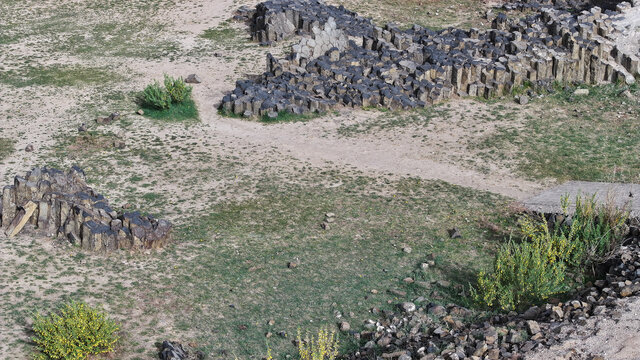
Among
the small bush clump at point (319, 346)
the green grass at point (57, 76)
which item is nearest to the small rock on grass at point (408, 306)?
the small bush clump at point (319, 346)

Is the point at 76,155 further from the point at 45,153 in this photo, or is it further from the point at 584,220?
the point at 584,220

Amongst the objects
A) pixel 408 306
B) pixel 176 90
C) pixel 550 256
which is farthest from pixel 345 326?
pixel 176 90

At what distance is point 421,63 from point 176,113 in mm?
6180

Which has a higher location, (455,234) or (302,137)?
(302,137)

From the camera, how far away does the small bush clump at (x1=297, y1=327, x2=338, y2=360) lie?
32.0ft

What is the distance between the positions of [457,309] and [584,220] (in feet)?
9.41

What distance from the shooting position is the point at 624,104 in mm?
18969

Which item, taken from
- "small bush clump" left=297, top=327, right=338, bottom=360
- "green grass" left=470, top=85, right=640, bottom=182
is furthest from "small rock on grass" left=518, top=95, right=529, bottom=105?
"small bush clump" left=297, top=327, right=338, bottom=360

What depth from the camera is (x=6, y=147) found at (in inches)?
658

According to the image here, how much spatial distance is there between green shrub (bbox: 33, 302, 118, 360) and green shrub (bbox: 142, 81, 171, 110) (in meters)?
8.86

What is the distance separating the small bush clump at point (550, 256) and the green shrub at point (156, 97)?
8.48 metres

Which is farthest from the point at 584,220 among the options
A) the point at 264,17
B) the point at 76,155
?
the point at 264,17

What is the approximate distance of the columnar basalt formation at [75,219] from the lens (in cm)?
1237

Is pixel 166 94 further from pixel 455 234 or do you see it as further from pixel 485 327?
pixel 485 327
